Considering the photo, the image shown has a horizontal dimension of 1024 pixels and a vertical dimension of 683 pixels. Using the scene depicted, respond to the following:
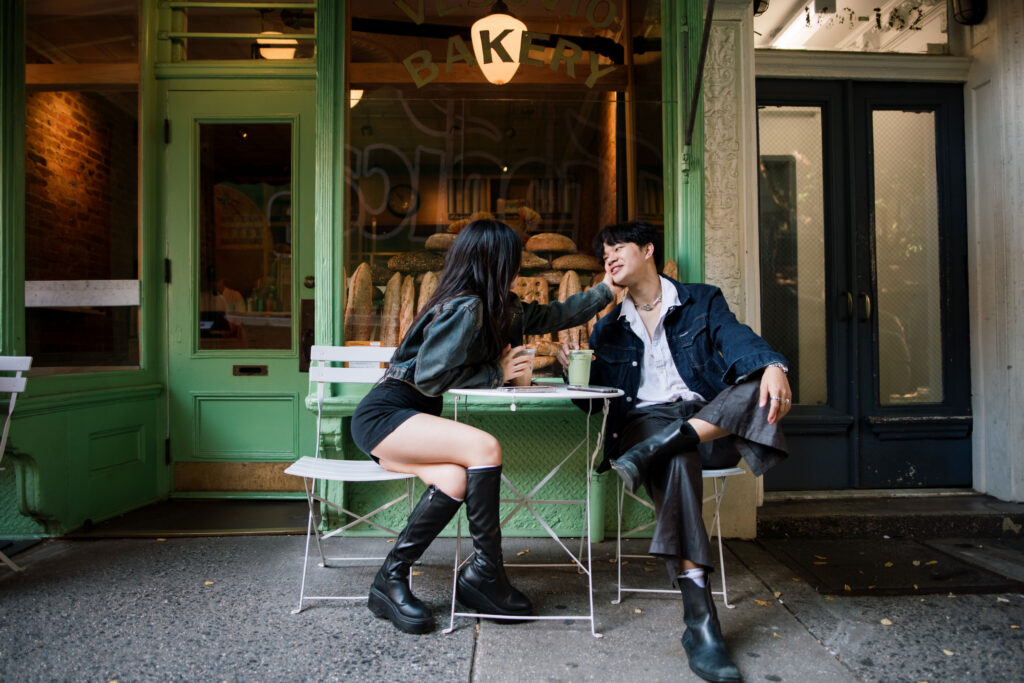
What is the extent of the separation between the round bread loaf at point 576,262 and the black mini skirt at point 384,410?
1606 mm

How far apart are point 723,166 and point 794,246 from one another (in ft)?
2.87

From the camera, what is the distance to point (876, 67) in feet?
13.6

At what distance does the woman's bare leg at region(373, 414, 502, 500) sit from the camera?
2.38 m

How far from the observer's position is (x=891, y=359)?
4.20 m

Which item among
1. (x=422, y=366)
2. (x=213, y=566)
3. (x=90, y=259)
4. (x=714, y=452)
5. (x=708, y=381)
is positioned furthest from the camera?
Answer: (x=90, y=259)

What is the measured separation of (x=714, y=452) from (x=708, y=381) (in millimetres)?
348

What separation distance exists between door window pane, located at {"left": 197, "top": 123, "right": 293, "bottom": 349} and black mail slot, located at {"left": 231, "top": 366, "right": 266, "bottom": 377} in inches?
6.0

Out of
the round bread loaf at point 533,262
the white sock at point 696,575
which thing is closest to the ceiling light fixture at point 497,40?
the round bread loaf at point 533,262

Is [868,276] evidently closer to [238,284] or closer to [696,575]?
[696,575]

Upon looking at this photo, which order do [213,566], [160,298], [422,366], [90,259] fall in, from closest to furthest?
[422,366] < [213,566] < [90,259] < [160,298]

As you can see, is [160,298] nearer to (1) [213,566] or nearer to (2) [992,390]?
(1) [213,566]

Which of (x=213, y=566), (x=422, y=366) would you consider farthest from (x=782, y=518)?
(x=213, y=566)

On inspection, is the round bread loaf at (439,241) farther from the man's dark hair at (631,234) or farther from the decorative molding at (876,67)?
the decorative molding at (876,67)

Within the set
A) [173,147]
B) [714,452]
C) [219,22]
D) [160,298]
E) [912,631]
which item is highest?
[219,22]
